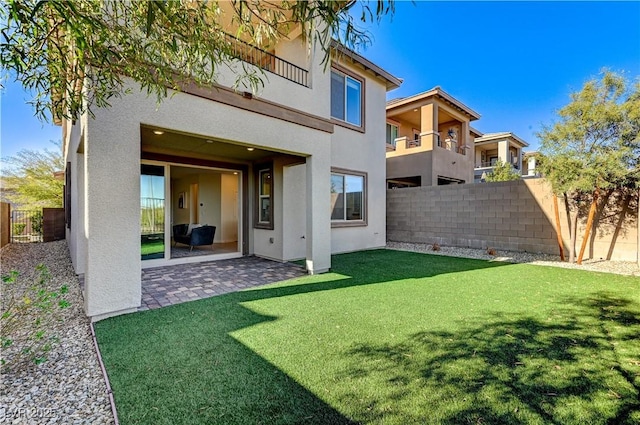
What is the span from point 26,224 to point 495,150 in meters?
33.5

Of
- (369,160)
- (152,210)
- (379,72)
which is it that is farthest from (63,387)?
(379,72)

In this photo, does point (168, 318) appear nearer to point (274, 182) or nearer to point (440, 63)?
point (274, 182)

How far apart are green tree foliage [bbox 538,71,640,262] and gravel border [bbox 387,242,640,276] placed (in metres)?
0.52

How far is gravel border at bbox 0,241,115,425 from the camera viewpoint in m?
2.32

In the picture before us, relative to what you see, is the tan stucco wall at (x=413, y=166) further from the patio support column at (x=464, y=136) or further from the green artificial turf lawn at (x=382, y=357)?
the green artificial turf lawn at (x=382, y=357)

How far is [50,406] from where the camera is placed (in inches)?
95.9

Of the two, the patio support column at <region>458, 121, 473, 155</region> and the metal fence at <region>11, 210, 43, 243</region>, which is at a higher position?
the patio support column at <region>458, 121, 473, 155</region>

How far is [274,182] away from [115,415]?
22.1ft

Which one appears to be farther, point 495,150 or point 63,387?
point 495,150

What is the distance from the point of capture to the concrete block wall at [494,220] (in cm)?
802

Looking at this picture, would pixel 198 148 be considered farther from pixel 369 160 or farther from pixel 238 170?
pixel 369 160

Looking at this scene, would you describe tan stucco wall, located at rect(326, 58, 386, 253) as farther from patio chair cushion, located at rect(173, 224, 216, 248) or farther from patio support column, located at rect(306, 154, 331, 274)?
patio chair cushion, located at rect(173, 224, 216, 248)

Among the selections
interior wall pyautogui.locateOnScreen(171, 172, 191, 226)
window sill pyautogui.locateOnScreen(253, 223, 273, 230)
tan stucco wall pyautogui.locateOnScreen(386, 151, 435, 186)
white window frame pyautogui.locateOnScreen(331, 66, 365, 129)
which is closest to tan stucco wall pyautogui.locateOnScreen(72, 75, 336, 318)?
window sill pyautogui.locateOnScreen(253, 223, 273, 230)

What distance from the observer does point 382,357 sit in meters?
3.15
